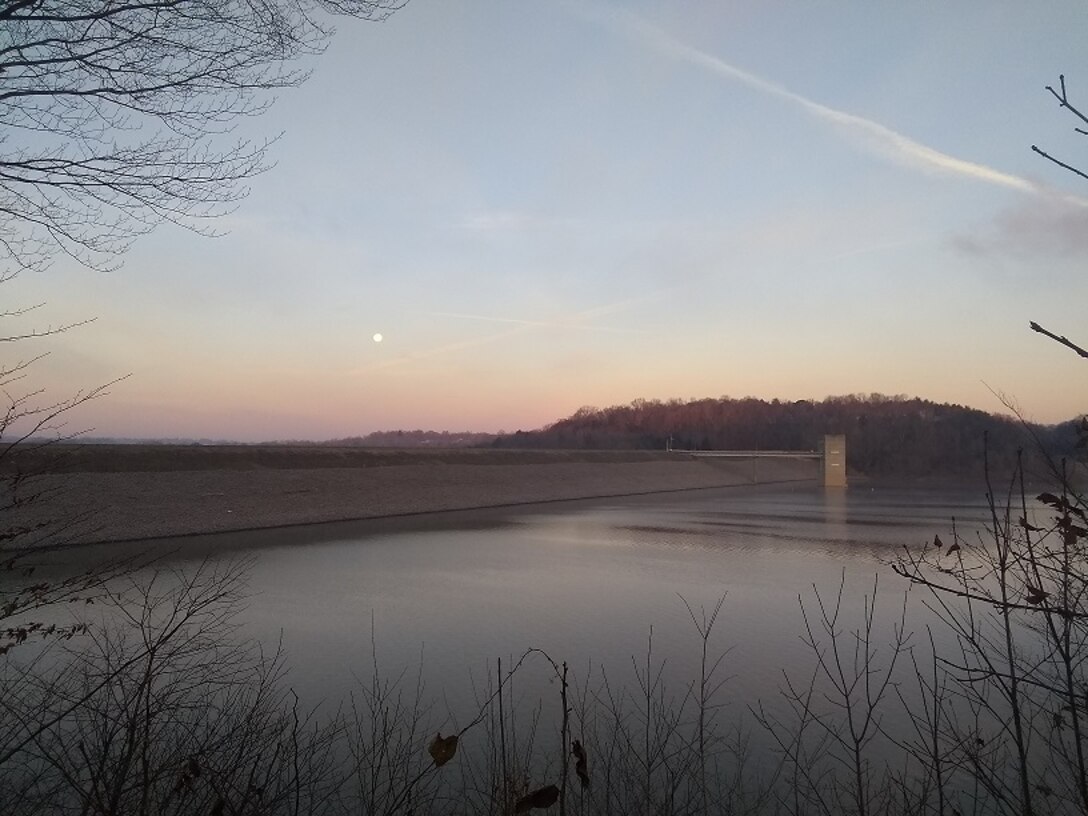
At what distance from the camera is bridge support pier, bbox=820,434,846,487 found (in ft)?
198

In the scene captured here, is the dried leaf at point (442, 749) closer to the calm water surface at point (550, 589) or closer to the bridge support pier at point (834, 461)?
the calm water surface at point (550, 589)

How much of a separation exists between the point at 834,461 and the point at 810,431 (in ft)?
67.9

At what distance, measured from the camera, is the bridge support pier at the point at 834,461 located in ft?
198

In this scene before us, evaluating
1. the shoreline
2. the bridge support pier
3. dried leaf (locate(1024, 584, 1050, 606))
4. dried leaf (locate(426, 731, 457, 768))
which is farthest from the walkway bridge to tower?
dried leaf (locate(426, 731, 457, 768))

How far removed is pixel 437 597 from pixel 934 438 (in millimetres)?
62154

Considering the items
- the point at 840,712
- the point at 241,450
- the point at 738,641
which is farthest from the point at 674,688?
the point at 241,450

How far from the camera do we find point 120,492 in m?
22.8


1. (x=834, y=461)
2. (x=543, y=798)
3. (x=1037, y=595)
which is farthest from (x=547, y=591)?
(x=834, y=461)

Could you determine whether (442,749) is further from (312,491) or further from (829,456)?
(829,456)

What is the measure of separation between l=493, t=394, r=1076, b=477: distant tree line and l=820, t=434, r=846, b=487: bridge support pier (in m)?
6.90

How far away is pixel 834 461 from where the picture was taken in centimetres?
6178

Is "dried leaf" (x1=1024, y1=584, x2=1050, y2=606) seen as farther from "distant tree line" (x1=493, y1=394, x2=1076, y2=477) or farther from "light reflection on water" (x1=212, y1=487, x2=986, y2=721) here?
"distant tree line" (x1=493, y1=394, x2=1076, y2=477)

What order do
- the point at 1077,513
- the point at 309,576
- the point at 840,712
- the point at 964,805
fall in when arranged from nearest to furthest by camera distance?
the point at 1077,513, the point at 964,805, the point at 840,712, the point at 309,576

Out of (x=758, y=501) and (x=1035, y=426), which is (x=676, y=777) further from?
(x=758, y=501)
